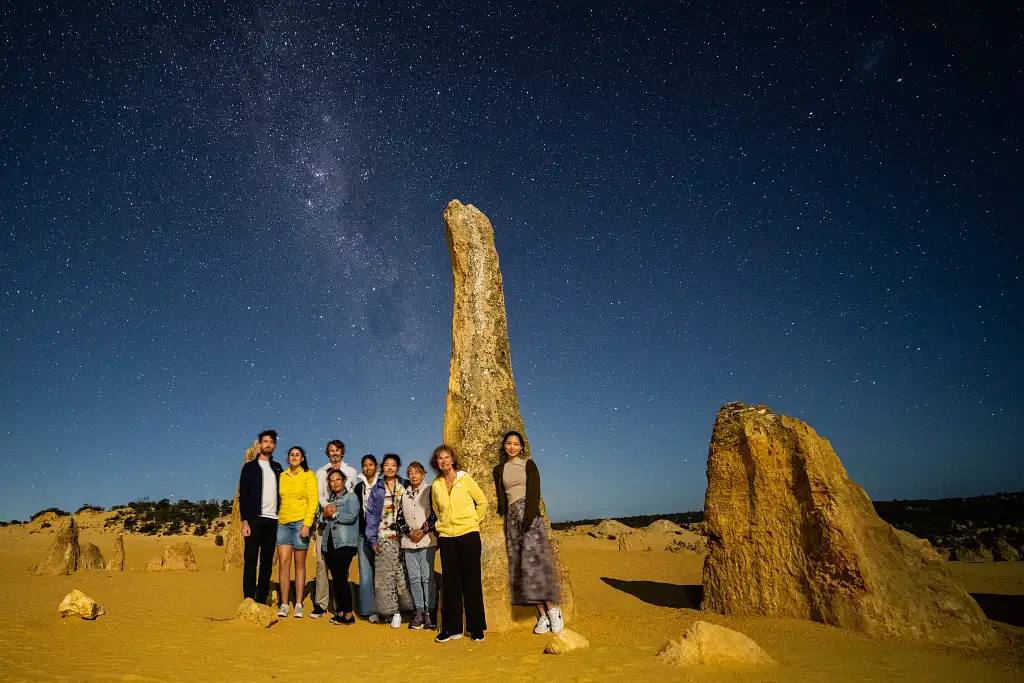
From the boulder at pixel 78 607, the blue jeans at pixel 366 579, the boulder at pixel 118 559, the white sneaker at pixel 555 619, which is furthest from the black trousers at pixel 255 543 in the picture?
the boulder at pixel 118 559

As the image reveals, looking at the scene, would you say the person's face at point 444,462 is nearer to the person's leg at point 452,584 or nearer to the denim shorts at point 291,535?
the person's leg at point 452,584

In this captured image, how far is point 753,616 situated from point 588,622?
2.24 metres

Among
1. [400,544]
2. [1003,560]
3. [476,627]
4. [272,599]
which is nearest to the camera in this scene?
[476,627]

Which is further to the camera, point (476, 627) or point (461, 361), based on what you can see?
point (461, 361)

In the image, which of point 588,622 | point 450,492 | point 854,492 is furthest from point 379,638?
point 854,492

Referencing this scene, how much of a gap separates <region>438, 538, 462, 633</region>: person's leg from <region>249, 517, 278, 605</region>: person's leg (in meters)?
2.93

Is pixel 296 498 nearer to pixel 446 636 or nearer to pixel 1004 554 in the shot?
pixel 446 636

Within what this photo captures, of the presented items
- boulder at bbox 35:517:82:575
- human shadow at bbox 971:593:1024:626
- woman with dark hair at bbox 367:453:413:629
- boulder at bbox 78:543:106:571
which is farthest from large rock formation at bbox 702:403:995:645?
boulder at bbox 78:543:106:571

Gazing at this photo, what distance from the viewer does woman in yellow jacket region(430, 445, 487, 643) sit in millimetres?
7723

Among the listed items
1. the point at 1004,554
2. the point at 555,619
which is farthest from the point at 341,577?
the point at 1004,554

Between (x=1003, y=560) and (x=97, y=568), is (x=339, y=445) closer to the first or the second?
(x=97, y=568)

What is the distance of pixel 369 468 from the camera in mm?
9648

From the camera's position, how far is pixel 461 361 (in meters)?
9.73

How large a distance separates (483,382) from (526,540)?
2.52m
